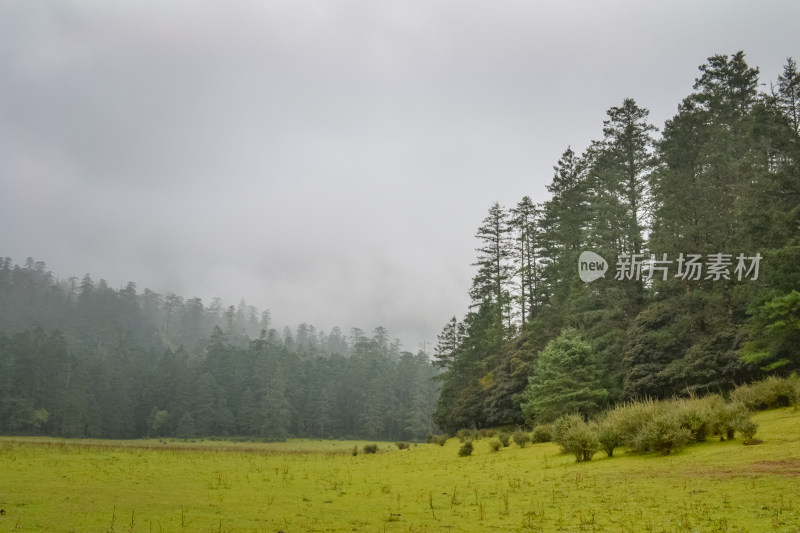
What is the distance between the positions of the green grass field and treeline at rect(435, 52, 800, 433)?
8.30 m

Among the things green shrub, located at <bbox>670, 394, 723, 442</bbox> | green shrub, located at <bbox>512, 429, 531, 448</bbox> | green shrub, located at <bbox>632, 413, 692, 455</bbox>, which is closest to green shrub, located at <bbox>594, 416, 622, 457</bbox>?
green shrub, located at <bbox>632, 413, 692, 455</bbox>

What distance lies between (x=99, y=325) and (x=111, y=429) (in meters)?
69.9

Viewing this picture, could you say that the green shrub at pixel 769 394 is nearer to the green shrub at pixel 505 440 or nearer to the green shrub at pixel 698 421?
the green shrub at pixel 698 421

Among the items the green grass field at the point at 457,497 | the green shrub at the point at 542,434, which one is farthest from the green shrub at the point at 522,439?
the green grass field at the point at 457,497

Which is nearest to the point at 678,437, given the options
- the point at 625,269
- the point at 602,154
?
the point at 625,269

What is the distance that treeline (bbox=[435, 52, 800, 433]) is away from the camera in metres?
24.7

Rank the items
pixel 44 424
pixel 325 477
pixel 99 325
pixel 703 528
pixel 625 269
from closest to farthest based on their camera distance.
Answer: pixel 703 528 → pixel 325 477 → pixel 625 269 → pixel 44 424 → pixel 99 325

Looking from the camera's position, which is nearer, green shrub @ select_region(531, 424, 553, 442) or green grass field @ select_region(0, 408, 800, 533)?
green grass field @ select_region(0, 408, 800, 533)

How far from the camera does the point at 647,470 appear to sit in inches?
535

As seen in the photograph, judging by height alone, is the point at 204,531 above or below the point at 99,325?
below

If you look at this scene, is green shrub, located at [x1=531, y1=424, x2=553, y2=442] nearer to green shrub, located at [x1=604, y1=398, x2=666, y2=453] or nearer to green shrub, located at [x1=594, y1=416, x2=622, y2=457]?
green shrub, located at [x1=604, y1=398, x2=666, y2=453]

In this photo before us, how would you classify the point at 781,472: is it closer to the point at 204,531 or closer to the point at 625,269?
the point at 204,531

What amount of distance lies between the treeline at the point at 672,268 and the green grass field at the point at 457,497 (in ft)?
27.2

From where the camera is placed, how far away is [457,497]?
12.3 meters
